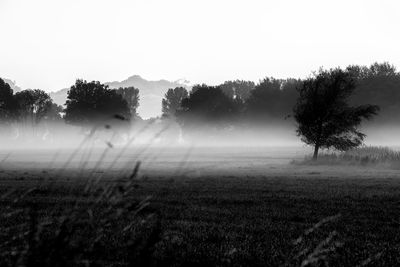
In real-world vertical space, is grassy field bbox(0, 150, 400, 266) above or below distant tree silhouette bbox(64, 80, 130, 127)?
below

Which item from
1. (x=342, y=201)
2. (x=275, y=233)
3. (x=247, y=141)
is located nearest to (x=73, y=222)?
(x=275, y=233)

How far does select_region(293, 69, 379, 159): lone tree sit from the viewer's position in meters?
46.7

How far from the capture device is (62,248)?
3043mm

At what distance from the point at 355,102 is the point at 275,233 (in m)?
116

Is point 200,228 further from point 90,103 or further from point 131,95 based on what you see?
point 131,95

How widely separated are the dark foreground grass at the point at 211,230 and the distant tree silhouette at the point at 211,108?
107 m

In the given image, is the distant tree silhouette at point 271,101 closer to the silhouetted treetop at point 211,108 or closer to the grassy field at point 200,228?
the silhouetted treetop at point 211,108

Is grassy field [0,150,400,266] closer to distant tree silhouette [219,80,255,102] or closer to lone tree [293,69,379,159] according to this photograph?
lone tree [293,69,379,159]

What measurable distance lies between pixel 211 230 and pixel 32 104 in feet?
450

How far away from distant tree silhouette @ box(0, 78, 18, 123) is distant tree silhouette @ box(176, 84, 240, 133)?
1791 inches

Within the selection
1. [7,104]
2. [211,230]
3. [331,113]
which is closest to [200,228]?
[211,230]

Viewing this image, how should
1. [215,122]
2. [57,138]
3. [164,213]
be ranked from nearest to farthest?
[164,213] → [215,122] → [57,138]

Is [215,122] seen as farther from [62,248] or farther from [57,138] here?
[62,248]

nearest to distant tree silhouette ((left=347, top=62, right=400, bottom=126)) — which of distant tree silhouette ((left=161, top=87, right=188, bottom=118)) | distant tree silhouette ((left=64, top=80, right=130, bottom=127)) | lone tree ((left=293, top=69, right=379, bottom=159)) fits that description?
distant tree silhouette ((left=64, top=80, right=130, bottom=127))
